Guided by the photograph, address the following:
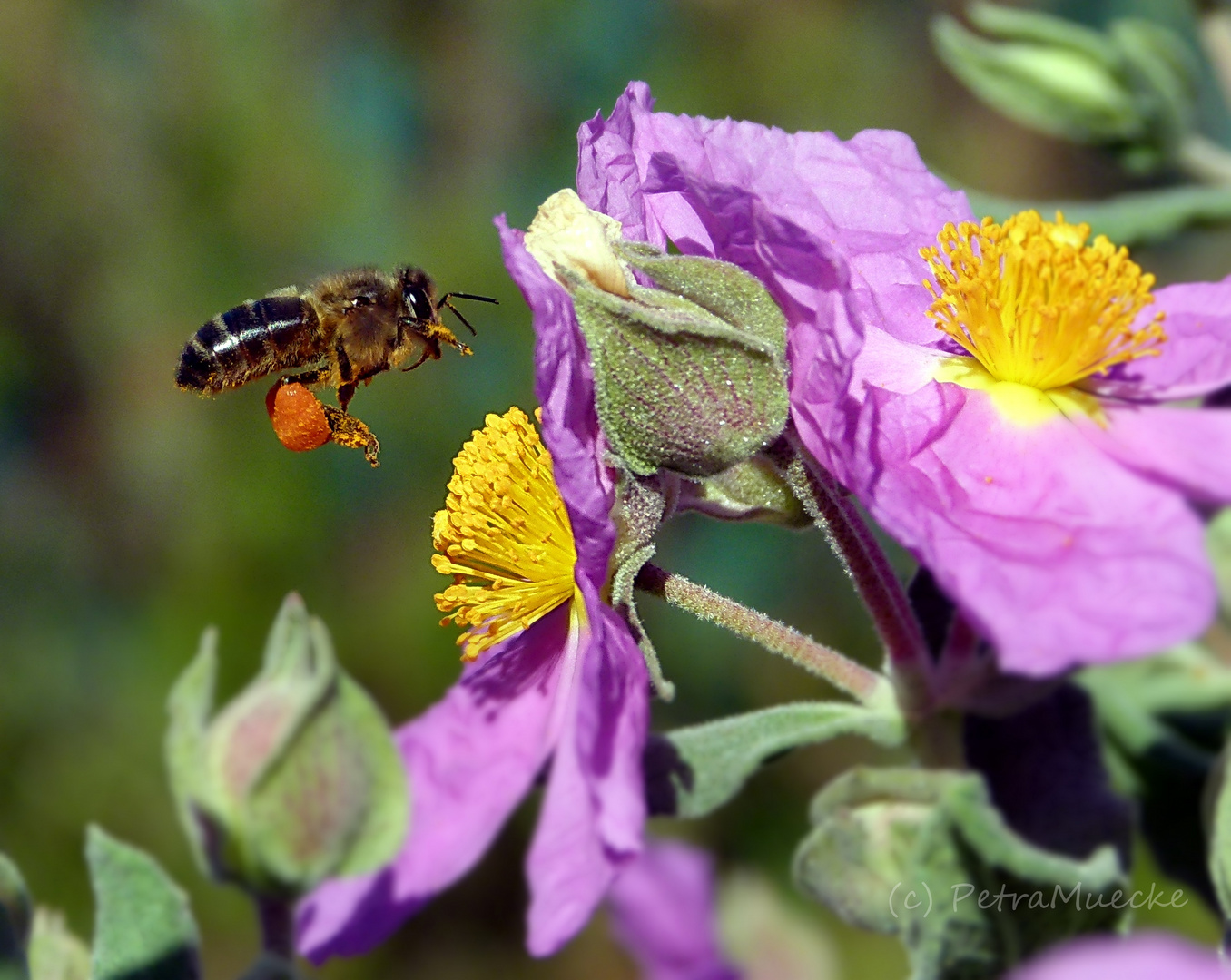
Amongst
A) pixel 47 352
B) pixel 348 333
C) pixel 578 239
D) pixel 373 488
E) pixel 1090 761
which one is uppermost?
pixel 578 239

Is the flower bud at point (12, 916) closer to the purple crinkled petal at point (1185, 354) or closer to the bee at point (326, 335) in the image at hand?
the bee at point (326, 335)

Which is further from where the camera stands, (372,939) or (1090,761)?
(1090,761)

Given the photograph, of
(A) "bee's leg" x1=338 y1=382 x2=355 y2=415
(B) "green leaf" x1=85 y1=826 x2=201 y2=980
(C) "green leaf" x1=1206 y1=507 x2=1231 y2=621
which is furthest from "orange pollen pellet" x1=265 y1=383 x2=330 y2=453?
(C) "green leaf" x1=1206 y1=507 x2=1231 y2=621

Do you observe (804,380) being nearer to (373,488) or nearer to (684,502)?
(684,502)

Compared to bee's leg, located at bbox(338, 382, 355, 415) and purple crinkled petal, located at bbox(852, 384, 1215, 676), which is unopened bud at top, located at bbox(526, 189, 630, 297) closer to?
purple crinkled petal, located at bbox(852, 384, 1215, 676)

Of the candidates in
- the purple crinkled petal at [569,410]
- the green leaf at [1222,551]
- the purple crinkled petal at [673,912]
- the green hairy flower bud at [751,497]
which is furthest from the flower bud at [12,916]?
the green leaf at [1222,551]

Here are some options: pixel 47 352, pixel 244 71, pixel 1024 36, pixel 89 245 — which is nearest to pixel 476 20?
pixel 244 71

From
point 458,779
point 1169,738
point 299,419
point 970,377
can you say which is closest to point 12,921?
point 458,779
